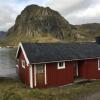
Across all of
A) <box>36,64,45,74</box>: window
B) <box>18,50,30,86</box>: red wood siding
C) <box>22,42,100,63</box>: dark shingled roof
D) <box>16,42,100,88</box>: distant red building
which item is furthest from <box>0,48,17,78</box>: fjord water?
<box>36,64,45,74</box>: window

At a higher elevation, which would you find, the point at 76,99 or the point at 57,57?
Answer: the point at 57,57

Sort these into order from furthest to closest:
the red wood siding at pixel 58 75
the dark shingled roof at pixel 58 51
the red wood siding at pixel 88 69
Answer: the red wood siding at pixel 88 69 → the red wood siding at pixel 58 75 → the dark shingled roof at pixel 58 51

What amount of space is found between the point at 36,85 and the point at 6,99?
247 inches

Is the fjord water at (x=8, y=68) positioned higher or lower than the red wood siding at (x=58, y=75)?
lower

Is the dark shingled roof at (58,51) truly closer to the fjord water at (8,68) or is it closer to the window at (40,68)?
the window at (40,68)

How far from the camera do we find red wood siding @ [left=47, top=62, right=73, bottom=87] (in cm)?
2484

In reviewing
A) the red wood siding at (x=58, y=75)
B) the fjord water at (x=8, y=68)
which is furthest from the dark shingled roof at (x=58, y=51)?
the fjord water at (x=8, y=68)

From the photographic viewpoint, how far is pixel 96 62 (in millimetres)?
29109

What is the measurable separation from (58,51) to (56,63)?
2002 mm

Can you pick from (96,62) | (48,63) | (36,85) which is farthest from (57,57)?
(96,62)

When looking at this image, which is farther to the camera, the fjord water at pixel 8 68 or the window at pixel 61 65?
the fjord water at pixel 8 68

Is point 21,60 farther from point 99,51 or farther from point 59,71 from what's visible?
point 99,51

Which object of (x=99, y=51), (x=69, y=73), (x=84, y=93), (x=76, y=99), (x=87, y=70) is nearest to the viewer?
(x=76, y=99)

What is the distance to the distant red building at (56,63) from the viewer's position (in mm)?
24141
